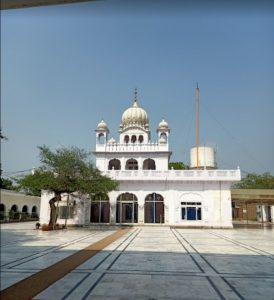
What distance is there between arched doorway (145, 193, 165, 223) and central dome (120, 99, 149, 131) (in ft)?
31.7

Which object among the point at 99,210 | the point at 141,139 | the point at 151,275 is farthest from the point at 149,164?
the point at 151,275

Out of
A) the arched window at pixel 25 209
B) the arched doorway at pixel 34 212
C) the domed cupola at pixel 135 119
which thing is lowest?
the arched doorway at pixel 34 212

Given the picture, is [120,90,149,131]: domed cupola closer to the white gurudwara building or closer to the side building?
the white gurudwara building

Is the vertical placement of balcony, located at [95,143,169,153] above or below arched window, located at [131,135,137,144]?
below

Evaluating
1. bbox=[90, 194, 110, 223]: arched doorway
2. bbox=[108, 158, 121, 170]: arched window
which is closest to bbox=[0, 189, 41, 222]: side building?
bbox=[90, 194, 110, 223]: arched doorway

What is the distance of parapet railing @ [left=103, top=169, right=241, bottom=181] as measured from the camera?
28.6 metres

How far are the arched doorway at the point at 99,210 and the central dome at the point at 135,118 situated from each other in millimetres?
10140

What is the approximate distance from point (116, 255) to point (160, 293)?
4.69 metres

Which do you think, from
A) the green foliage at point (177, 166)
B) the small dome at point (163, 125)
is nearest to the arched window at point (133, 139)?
the small dome at point (163, 125)

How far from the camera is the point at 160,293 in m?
5.55

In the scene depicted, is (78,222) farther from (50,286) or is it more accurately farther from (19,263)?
(50,286)

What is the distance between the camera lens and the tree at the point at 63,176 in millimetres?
21766

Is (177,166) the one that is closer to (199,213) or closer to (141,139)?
(141,139)

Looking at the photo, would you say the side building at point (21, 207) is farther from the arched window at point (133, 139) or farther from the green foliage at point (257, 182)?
the green foliage at point (257, 182)
